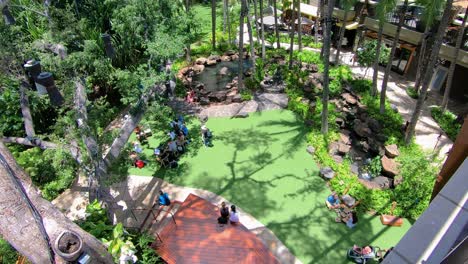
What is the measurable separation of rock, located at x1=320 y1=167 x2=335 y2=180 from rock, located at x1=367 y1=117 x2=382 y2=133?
4.81 meters

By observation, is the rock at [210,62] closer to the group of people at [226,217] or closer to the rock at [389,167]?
the rock at [389,167]

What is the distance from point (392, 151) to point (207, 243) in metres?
10.4

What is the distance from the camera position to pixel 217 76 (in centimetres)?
2370

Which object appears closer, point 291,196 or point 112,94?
point 291,196

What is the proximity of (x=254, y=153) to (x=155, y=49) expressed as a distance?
279 inches

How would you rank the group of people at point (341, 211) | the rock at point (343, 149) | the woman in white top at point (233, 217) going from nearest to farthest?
the woman in white top at point (233, 217), the group of people at point (341, 211), the rock at point (343, 149)

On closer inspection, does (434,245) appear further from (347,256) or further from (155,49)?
(155,49)

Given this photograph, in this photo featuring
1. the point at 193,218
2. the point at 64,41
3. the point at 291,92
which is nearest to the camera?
the point at 64,41

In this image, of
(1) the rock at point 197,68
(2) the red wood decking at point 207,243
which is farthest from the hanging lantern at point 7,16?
(1) the rock at point 197,68

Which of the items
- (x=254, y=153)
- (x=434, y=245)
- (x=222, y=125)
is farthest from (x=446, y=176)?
(x=222, y=125)

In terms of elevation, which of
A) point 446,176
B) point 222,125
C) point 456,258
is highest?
point 456,258

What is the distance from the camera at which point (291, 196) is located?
1299cm

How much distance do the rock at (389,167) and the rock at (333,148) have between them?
2.20 meters

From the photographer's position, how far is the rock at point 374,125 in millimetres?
16661
